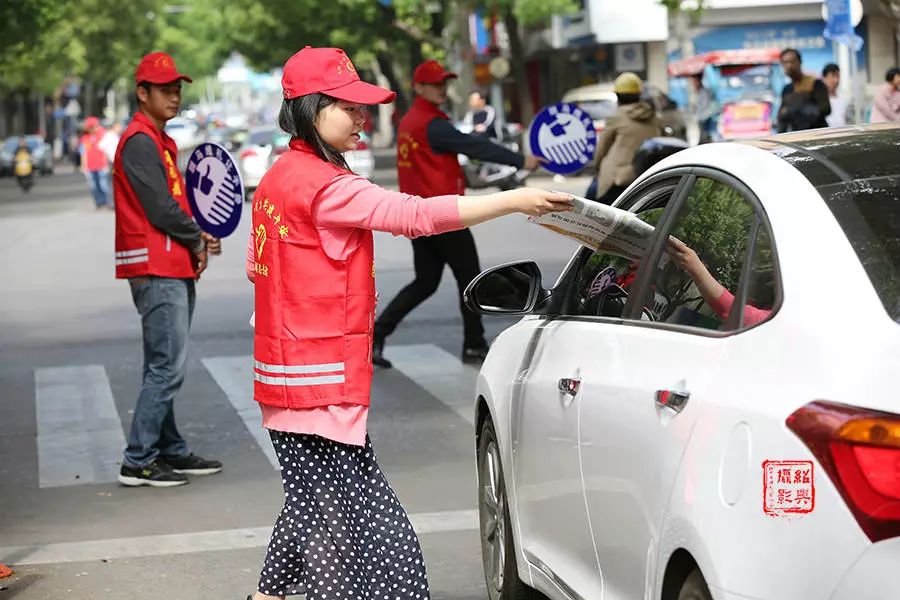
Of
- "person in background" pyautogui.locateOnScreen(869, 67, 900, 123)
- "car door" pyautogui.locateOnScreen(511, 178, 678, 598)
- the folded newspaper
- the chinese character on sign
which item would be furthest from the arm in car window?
"person in background" pyautogui.locateOnScreen(869, 67, 900, 123)

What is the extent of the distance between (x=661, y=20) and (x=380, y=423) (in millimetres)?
45396

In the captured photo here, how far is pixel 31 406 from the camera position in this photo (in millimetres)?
10555

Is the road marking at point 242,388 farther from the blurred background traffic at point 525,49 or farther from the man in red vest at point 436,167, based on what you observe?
the blurred background traffic at point 525,49

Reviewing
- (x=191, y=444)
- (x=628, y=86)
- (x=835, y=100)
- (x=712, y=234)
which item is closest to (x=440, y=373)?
(x=191, y=444)

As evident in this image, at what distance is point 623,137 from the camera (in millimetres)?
12508

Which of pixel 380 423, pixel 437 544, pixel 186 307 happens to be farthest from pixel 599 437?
pixel 380 423

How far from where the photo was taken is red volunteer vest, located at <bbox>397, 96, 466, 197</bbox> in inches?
448

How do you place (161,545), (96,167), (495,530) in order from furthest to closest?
(96,167) → (161,545) → (495,530)

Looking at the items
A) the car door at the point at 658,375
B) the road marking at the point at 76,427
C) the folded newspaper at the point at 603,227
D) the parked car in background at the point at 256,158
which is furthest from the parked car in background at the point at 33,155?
the car door at the point at 658,375

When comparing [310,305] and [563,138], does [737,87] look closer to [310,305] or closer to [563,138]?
[563,138]

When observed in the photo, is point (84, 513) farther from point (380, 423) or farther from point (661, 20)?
point (661, 20)

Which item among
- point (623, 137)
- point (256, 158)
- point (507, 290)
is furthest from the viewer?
point (256, 158)

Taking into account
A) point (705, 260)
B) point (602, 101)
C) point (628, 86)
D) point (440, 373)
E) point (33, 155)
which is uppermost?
point (628, 86)

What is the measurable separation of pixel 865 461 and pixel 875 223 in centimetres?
68
